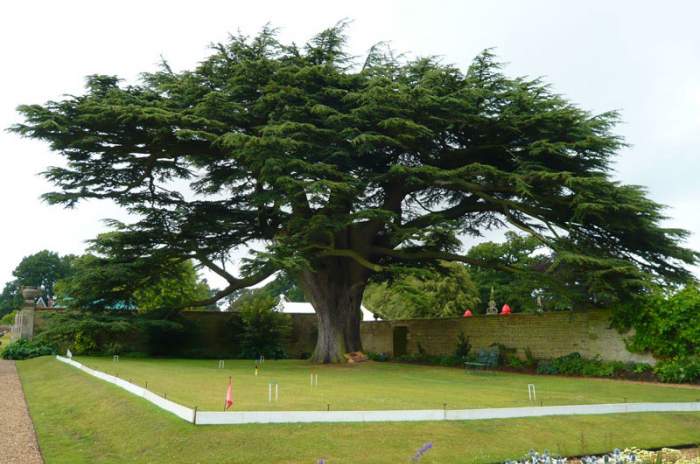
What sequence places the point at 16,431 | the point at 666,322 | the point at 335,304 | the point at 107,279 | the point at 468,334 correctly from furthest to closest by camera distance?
the point at 468,334, the point at 335,304, the point at 107,279, the point at 666,322, the point at 16,431

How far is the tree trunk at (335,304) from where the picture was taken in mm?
22516

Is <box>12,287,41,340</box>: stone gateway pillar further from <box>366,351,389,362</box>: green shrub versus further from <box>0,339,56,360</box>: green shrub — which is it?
<box>366,351,389,362</box>: green shrub

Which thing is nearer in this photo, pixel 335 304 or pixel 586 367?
pixel 586 367

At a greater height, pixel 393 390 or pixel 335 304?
pixel 335 304

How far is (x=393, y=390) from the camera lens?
1334 cm

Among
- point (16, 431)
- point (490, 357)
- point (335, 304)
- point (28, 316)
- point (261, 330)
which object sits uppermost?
point (335, 304)

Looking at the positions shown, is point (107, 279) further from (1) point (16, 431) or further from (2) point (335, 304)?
(1) point (16, 431)

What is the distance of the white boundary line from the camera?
8.23 metres

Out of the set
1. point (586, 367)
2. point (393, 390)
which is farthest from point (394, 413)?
point (586, 367)

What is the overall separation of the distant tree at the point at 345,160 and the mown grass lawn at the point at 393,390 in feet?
10.7

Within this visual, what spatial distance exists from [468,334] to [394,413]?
51.1ft

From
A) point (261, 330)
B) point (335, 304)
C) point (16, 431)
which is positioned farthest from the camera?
point (261, 330)

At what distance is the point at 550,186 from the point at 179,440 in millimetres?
14124

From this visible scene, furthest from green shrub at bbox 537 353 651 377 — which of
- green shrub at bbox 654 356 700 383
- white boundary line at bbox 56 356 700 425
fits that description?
white boundary line at bbox 56 356 700 425
